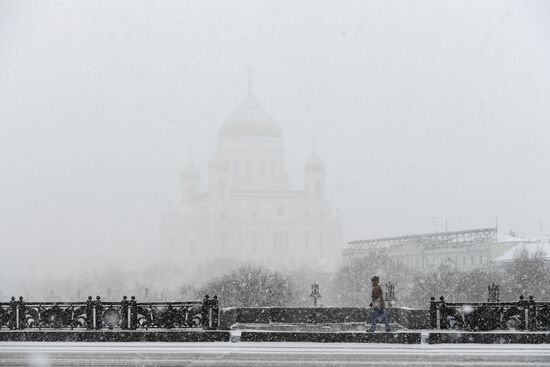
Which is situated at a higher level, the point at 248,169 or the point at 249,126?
the point at 249,126

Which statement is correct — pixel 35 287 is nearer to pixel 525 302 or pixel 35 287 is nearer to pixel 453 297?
pixel 453 297

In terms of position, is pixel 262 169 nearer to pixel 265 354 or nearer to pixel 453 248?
pixel 453 248

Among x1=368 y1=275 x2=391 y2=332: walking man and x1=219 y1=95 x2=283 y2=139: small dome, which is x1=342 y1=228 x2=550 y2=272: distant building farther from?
x1=368 y1=275 x2=391 y2=332: walking man

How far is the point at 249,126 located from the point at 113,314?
15028 centimetres

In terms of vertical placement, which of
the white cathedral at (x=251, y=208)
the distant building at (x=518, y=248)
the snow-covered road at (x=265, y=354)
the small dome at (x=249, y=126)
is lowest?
the snow-covered road at (x=265, y=354)

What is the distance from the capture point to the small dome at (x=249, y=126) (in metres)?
173

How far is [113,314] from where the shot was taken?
906 inches

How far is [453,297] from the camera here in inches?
3172

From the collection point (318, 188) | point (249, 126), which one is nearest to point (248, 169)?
point (249, 126)

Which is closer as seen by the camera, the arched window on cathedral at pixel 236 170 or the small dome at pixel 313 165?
the arched window on cathedral at pixel 236 170

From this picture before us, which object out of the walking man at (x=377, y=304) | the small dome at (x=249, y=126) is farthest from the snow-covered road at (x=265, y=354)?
the small dome at (x=249, y=126)

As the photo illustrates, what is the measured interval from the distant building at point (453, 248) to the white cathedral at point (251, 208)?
3712 cm

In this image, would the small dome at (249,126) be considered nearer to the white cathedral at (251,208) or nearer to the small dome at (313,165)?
the white cathedral at (251,208)

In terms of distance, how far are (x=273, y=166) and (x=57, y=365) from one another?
15804cm
